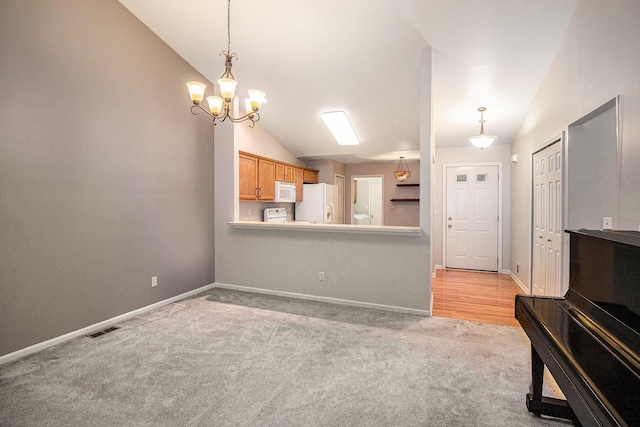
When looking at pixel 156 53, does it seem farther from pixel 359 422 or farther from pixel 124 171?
pixel 359 422

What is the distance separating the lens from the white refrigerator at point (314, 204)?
6816 millimetres

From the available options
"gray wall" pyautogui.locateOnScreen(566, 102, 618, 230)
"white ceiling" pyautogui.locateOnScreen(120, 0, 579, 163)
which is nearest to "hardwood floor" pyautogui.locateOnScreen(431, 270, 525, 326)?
"gray wall" pyautogui.locateOnScreen(566, 102, 618, 230)

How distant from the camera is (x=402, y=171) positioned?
24.2ft

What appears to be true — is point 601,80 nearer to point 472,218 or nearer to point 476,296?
point 476,296

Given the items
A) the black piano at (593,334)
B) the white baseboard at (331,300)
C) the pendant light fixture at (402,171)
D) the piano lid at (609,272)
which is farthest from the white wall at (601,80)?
the pendant light fixture at (402,171)

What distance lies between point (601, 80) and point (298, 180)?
495 centimetres

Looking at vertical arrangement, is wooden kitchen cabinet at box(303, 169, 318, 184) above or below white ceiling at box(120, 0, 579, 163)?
below

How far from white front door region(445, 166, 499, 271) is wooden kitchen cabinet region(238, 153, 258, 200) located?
143 inches

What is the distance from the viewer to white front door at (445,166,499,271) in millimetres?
6070

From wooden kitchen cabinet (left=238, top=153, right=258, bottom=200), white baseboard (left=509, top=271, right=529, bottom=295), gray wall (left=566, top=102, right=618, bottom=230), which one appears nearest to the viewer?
gray wall (left=566, top=102, right=618, bottom=230)

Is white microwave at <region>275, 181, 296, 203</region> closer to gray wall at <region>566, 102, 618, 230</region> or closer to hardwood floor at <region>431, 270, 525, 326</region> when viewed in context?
hardwood floor at <region>431, 270, 525, 326</region>

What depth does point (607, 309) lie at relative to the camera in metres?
1.50

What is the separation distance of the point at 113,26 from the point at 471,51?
3615 millimetres

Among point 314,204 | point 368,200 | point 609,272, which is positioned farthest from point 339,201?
point 609,272
